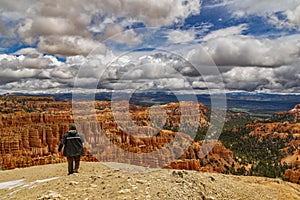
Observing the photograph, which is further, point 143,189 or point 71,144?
point 71,144

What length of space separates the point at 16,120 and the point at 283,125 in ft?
327

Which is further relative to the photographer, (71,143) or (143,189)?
(71,143)

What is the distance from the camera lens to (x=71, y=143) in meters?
11.0

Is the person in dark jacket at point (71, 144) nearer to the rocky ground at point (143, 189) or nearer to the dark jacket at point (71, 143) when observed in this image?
the dark jacket at point (71, 143)

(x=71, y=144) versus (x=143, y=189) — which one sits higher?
(x=71, y=144)

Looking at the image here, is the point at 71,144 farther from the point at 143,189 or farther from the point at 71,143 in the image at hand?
the point at 143,189

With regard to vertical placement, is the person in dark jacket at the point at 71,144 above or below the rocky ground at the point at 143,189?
above

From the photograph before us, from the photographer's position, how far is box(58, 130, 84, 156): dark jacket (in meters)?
10.9

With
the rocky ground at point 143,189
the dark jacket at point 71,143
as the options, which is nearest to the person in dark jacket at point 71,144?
the dark jacket at point 71,143

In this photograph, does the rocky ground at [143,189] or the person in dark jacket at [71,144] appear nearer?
the rocky ground at [143,189]

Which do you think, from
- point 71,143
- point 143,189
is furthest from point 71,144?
point 143,189

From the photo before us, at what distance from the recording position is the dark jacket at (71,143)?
10914mm

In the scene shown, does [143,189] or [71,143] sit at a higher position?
[71,143]

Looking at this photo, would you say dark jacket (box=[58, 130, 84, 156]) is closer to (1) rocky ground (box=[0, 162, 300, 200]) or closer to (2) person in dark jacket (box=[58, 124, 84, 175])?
(2) person in dark jacket (box=[58, 124, 84, 175])
